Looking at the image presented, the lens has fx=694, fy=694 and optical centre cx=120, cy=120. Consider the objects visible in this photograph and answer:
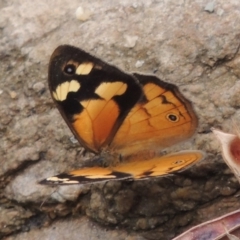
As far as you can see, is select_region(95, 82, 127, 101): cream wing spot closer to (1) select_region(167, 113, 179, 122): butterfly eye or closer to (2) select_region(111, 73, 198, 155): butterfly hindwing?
(2) select_region(111, 73, 198, 155): butterfly hindwing

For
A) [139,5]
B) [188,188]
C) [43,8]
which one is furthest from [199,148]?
[43,8]

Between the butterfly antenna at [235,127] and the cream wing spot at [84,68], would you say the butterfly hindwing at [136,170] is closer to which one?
the butterfly antenna at [235,127]

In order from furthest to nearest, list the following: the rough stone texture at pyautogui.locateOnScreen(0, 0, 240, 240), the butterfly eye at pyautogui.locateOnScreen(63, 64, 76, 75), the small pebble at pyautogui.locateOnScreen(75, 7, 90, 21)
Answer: the small pebble at pyautogui.locateOnScreen(75, 7, 90, 21) < the rough stone texture at pyautogui.locateOnScreen(0, 0, 240, 240) < the butterfly eye at pyautogui.locateOnScreen(63, 64, 76, 75)

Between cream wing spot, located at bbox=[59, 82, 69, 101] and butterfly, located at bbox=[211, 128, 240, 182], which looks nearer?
butterfly, located at bbox=[211, 128, 240, 182]

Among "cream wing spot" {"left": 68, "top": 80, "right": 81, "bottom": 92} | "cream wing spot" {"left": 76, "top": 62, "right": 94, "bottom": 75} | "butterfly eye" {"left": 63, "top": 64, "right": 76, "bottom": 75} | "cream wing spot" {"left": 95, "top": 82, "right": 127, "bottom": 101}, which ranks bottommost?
"cream wing spot" {"left": 95, "top": 82, "right": 127, "bottom": 101}

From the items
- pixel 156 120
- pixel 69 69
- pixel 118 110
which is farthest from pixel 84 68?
pixel 156 120

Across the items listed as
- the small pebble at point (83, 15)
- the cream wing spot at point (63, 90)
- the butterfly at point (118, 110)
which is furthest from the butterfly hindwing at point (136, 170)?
the small pebble at point (83, 15)

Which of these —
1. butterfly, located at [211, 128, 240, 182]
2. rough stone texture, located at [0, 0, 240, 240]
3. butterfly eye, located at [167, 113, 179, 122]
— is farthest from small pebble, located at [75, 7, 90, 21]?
butterfly, located at [211, 128, 240, 182]

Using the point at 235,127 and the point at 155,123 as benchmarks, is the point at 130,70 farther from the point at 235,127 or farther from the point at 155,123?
the point at 235,127
